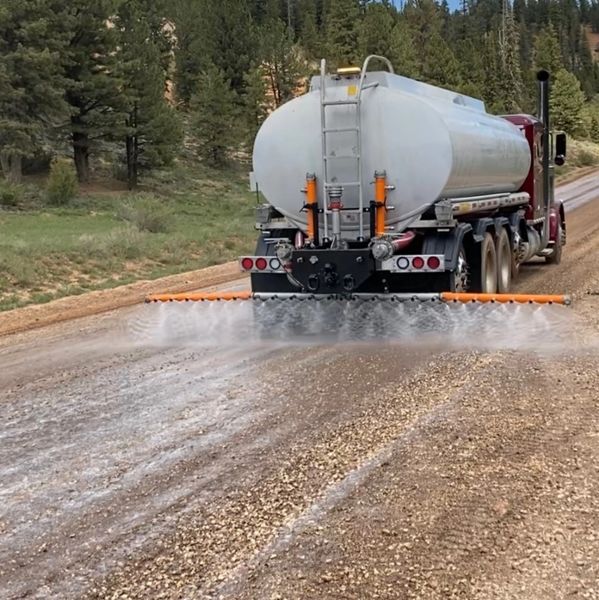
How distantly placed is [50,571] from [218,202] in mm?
32179

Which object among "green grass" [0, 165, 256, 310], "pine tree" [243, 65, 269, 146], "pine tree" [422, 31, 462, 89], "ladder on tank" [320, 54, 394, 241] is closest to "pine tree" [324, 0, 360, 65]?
"pine tree" [422, 31, 462, 89]

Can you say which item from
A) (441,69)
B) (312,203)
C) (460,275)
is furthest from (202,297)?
(441,69)

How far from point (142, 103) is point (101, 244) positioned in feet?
69.6

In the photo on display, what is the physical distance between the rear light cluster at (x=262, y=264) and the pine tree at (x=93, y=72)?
26318mm

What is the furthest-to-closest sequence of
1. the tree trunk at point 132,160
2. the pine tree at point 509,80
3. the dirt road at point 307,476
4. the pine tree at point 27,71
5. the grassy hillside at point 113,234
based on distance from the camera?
the pine tree at point 509,80 → the tree trunk at point 132,160 → the pine tree at point 27,71 → the grassy hillside at point 113,234 → the dirt road at point 307,476

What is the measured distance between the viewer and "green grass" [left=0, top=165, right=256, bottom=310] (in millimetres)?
13624

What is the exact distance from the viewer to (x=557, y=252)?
1364cm

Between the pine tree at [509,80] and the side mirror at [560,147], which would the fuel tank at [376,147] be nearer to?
the side mirror at [560,147]

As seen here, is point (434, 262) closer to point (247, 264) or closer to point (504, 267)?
point (247, 264)

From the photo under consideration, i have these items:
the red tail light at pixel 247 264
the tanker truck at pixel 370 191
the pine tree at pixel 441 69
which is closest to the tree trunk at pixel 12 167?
the red tail light at pixel 247 264

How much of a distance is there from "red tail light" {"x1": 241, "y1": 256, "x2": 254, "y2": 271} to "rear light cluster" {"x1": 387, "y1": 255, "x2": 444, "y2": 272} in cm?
185

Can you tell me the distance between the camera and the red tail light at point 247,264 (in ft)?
30.2

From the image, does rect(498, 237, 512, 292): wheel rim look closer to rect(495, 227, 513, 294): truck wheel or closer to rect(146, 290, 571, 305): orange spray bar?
rect(495, 227, 513, 294): truck wheel

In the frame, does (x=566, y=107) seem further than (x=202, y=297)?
Yes
